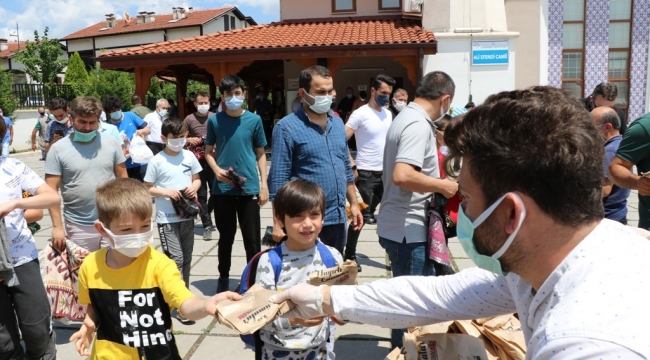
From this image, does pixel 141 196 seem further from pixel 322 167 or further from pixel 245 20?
pixel 245 20

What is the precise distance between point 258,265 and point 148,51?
567 inches

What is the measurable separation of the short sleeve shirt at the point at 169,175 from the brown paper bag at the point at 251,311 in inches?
111

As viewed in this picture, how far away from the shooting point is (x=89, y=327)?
2557mm

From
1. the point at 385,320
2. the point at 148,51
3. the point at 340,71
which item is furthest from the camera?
the point at 340,71

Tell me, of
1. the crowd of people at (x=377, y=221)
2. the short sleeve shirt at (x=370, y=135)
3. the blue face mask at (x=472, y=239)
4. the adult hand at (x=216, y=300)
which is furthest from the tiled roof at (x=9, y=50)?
the blue face mask at (x=472, y=239)

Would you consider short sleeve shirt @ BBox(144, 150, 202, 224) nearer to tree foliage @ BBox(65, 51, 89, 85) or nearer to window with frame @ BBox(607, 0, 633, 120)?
window with frame @ BBox(607, 0, 633, 120)

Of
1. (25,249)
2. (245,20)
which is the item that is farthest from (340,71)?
(245,20)

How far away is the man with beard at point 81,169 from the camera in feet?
13.6

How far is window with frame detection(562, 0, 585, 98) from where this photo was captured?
54.5 feet

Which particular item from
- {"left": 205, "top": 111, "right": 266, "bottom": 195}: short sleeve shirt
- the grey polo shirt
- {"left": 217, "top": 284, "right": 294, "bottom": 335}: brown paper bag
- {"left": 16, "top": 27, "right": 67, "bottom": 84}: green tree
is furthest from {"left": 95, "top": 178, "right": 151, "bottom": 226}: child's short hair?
{"left": 16, "top": 27, "right": 67, "bottom": 84}: green tree

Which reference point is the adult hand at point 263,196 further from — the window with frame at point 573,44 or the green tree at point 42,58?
the green tree at point 42,58

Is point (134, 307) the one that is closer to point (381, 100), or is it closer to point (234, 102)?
point (234, 102)

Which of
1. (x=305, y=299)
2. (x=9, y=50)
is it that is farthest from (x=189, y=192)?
(x=9, y=50)

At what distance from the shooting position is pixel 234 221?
16.9ft
